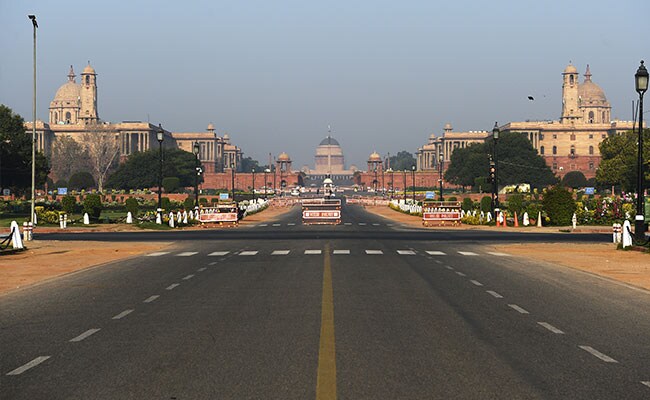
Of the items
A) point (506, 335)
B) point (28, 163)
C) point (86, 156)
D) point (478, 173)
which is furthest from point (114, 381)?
point (86, 156)

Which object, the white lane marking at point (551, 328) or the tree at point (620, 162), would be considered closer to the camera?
the white lane marking at point (551, 328)

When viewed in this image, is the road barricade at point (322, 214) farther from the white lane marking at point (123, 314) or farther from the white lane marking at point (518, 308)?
the white lane marking at point (123, 314)

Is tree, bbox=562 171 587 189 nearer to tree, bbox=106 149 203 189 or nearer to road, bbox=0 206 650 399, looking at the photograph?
tree, bbox=106 149 203 189

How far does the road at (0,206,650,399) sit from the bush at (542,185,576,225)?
1209 inches

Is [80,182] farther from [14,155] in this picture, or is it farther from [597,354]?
[597,354]

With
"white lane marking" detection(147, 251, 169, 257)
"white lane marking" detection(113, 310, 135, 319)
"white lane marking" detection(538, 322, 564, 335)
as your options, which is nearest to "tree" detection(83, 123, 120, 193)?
"white lane marking" detection(147, 251, 169, 257)

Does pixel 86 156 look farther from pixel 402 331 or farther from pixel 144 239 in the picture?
pixel 402 331

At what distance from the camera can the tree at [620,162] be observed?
109m

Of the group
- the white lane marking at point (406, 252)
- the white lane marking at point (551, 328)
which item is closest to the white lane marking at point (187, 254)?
the white lane marking at point (406, 252)

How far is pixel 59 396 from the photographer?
27.6ft

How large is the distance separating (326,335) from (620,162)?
4157 inches

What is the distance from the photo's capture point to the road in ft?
29.2

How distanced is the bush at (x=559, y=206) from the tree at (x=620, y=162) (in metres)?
53.0

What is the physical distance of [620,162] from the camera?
366 ft
